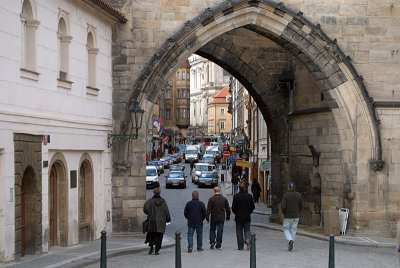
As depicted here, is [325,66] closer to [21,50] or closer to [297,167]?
[297,167]

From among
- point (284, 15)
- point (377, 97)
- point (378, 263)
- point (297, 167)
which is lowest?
point (378, 263)

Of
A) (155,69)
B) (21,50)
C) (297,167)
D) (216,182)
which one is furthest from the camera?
(216,182)

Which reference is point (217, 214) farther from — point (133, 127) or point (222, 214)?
point (133, 127)

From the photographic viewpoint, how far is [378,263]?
61.1ft

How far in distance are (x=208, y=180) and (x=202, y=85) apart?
113 meters

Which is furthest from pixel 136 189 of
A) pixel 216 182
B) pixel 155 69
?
pixel 216 182

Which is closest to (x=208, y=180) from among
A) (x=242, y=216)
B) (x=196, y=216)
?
(x=242, y=216)

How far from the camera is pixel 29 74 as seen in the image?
17.9 meters

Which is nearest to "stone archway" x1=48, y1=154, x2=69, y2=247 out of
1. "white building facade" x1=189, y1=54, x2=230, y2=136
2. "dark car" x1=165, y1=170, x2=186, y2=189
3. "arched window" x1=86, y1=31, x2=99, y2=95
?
"arched window" x1=86, y1=31, x2=99, y2=95

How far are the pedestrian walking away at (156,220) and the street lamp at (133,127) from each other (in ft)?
13.8

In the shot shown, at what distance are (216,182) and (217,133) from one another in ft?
335

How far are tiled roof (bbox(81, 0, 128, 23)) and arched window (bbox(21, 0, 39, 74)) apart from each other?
128 inches

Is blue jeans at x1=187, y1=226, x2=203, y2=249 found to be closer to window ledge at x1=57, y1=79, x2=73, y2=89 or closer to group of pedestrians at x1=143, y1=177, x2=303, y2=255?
group of pedestrians at x1=143, y1=177, x2=303, y2=255

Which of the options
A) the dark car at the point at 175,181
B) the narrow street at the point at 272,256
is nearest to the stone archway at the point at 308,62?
the narrow street at the point at 272,256
